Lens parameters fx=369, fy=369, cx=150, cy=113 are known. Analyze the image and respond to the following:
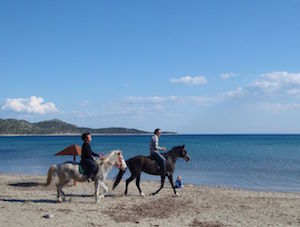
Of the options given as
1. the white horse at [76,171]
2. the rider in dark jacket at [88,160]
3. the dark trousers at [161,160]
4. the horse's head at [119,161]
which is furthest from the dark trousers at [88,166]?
the dark trousers at [161,160]

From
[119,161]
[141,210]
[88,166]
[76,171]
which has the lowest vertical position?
[141,210]

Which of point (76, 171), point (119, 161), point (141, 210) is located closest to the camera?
point (141, 210)

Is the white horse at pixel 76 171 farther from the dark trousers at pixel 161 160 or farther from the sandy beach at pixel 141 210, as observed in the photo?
Answer: the dark trousers at pixel 161 160

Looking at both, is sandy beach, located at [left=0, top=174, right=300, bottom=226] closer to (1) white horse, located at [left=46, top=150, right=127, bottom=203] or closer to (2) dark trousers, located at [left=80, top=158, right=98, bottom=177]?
(1) white horse, located at [left=46, top=150, right=127, bottom=203]

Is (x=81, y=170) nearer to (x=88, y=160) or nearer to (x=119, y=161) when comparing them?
(x=88, y=160)

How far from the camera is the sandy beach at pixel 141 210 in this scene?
30.1ft

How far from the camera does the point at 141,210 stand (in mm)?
10508

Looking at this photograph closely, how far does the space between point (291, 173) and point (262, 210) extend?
57.8 feet

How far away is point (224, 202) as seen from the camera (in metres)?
12.0

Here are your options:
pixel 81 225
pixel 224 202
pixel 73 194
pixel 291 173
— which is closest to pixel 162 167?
pixel 224 202

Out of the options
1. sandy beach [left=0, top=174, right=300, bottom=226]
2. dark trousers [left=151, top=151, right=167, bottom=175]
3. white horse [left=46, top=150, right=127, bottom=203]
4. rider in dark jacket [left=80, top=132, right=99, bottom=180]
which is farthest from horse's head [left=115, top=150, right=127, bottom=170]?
dark trousers [left=151, top=151, right=167, bottom=175]

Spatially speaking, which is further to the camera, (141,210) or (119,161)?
(119,161)

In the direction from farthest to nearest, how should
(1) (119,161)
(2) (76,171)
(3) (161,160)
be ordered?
1. (3) (161,160)
2. (1) (119,161)
3. (2) (76,171)

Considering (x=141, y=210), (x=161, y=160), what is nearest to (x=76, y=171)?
(x=141, y=210)
